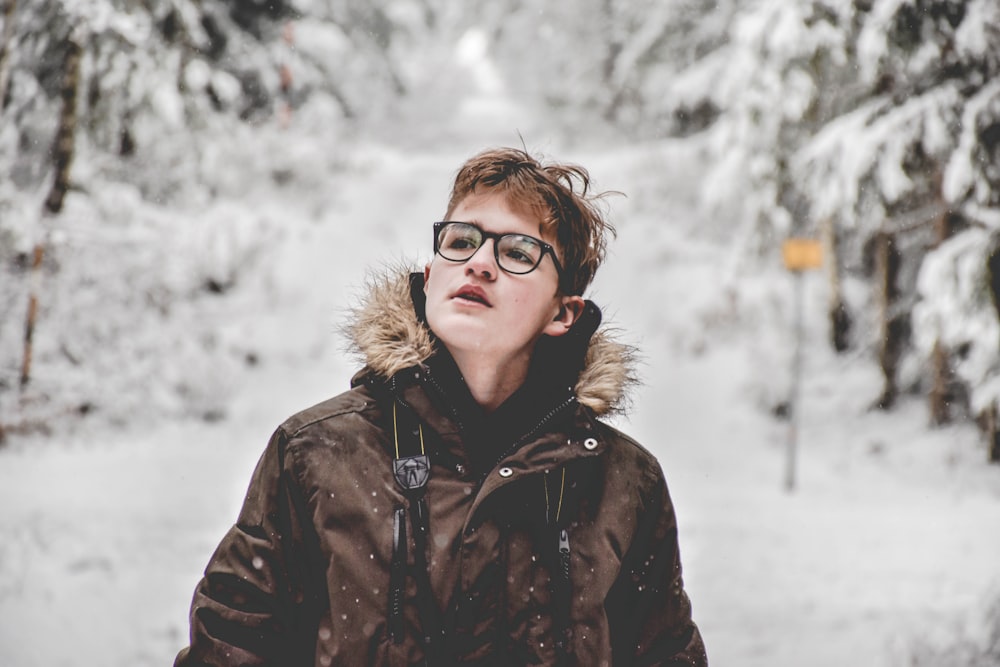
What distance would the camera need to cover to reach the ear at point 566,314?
215cm

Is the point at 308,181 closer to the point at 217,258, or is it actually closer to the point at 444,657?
the point at 217,258

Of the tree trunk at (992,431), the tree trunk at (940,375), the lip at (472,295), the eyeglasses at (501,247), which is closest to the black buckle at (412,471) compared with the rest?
the lip at (472,295)

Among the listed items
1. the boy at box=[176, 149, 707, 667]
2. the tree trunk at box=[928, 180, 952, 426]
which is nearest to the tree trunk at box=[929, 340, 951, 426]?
the tree trunk at box=[928, 180, 952, 426]

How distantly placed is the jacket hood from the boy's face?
0.22 ft

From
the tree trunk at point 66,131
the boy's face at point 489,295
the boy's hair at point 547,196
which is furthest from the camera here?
the tree trunk at point 66,131

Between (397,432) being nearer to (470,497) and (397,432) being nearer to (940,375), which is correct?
(470,497)

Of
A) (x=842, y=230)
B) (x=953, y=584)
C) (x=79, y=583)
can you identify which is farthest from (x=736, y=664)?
(x=842, y=230)

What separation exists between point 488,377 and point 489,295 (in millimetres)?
236

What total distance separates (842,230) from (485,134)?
824 inches

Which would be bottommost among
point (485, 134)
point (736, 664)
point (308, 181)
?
point (736, 664)

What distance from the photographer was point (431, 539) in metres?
1.81

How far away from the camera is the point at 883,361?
11.4 metres

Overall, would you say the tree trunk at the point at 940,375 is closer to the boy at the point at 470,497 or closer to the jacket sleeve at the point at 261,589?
the boy at the point at 470,497

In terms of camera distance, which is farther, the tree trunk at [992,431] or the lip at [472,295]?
the tree trunk at [992,431]
